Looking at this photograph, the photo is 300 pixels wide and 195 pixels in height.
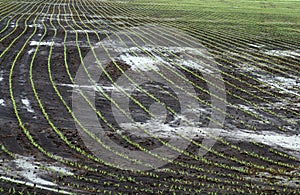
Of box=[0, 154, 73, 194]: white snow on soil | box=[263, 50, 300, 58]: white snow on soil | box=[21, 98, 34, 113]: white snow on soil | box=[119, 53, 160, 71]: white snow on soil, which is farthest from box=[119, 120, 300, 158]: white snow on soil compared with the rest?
box=[263, 50, 300, 58]: white snow on soil

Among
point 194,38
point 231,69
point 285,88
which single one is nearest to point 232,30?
point 194,38

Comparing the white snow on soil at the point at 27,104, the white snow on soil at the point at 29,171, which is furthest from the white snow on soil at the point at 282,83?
the white snow on soil at the point at 29,171

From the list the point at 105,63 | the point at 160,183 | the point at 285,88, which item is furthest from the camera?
the point at 105,63

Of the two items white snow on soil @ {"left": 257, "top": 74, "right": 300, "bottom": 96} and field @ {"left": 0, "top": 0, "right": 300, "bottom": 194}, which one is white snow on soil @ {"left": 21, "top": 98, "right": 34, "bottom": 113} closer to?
field @ {"left": 0, "top": 0, "right": 300, "bottom": 194}

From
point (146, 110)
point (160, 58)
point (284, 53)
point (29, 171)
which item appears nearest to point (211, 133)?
point (146, 110)

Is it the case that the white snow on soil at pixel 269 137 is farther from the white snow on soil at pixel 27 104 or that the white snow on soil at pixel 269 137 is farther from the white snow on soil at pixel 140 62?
the white snow on soil at pixel 140 62

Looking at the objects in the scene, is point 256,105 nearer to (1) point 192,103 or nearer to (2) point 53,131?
(1) point 192,103

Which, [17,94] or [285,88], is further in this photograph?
[285,88]

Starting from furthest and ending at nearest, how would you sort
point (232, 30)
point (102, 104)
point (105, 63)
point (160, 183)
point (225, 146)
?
point (232, 30)
point (105, 63)
point (102, 104)
point (225, 146)
point (160, 183)
